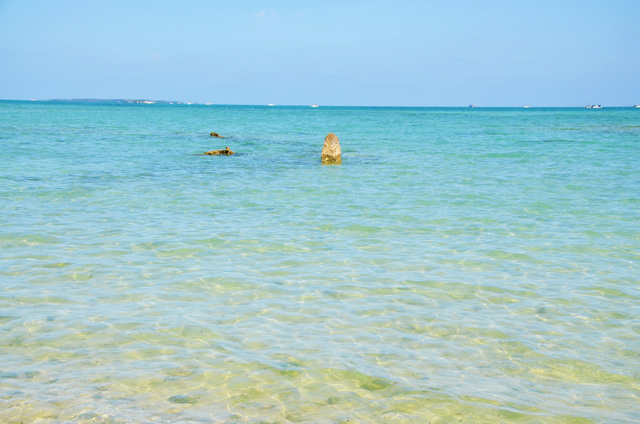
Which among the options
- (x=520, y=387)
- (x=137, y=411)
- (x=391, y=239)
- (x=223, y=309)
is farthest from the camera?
(x=391, y=239)

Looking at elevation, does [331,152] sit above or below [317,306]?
above

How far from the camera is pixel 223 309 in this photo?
22.5ft

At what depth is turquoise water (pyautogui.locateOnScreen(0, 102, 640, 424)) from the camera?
4871mm

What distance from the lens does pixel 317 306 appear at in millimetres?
7004

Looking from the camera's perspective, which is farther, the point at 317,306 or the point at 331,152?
the point at 331,152

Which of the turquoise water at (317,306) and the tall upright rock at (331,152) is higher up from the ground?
the tall upright rock at (331,152)

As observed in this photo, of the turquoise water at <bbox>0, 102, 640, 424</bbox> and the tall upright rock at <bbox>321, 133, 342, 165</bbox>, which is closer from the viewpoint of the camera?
the turquoise water at <bbox>0, 102, 640, 424</bbox>

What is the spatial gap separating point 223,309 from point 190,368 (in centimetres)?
151

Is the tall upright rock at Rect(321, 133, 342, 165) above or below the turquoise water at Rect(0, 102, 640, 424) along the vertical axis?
above

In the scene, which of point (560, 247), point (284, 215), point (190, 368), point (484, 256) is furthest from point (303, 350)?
point (284, 215)

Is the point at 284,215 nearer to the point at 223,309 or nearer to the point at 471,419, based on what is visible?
the point at 223,309

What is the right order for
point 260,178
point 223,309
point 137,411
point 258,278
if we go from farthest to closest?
point 260,178
point 258,278
point 223,309
point 137,411

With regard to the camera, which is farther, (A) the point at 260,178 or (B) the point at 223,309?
(A) the point at 260,178

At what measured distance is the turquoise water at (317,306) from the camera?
4871 mm
